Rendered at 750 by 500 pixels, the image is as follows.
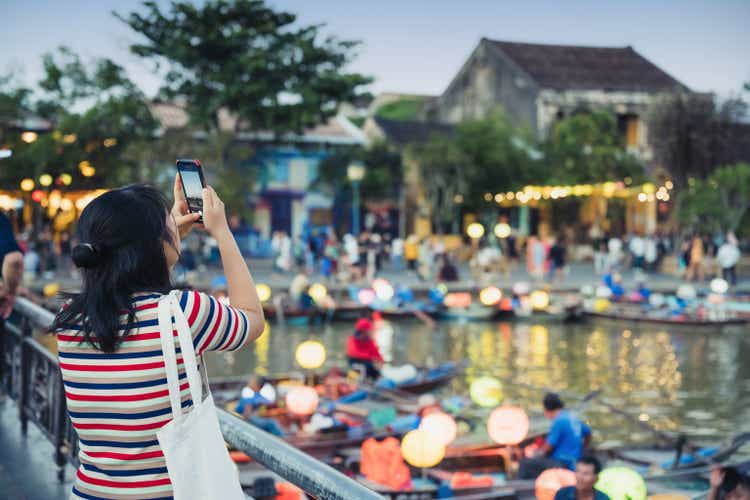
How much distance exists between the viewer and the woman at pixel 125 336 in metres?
2.30

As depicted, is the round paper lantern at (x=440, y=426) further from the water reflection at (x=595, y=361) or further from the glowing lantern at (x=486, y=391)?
the water reflection at (x=595, y=361)

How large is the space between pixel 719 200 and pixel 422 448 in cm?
2647

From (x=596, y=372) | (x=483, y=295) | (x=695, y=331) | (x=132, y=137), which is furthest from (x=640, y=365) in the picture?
(x=132, y=137)

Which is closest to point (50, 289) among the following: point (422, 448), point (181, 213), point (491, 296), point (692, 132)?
point (491, 296)

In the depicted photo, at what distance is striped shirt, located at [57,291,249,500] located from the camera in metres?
2.30

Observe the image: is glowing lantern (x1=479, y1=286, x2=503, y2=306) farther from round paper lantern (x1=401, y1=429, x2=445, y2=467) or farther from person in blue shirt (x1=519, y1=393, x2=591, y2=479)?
round paper lantern (x1=401, y1=429, x2=445, y2=467)

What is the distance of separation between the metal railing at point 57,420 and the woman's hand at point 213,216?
0.73m

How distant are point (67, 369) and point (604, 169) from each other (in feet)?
115

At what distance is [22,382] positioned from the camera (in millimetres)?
5840

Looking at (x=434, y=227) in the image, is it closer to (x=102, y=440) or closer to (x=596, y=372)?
(x=596, y=372)

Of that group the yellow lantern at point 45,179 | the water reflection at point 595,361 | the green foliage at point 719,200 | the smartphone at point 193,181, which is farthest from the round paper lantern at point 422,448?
the green foliage at point 719,200

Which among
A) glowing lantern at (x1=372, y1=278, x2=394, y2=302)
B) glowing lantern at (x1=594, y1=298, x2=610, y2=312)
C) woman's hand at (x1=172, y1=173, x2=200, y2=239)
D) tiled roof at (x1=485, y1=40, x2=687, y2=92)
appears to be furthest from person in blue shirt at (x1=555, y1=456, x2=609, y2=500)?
tiled roof at (x1=485, y1=40, x2=687, y2=92)

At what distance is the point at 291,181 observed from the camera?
1499 inches

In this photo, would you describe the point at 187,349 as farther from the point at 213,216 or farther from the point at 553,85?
the point at 553,85
